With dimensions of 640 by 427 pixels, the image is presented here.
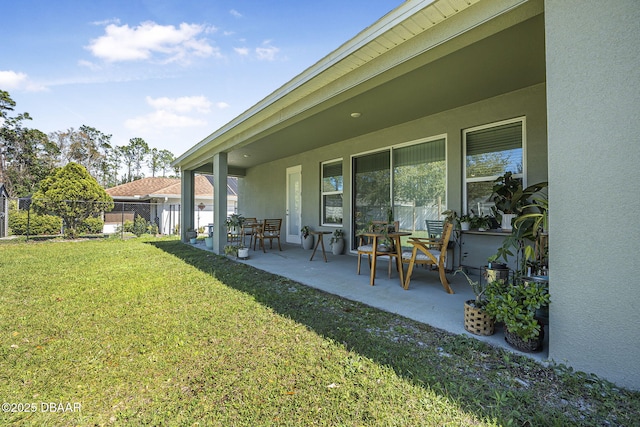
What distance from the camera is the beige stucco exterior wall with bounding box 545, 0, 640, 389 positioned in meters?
1.58

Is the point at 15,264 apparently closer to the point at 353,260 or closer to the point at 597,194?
the point at 353,260

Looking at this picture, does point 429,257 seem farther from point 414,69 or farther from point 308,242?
point 308,242

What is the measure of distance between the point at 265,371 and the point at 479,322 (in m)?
1.71

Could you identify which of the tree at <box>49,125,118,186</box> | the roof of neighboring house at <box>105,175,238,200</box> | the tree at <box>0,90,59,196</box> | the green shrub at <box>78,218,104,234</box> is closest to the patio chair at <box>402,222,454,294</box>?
the green shrub at <box>78,218,104,234</box>

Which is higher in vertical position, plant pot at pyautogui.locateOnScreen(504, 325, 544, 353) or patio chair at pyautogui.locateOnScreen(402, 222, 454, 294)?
patio chair at pyautogui.locateOnScreen(402, 222, 454, 294)

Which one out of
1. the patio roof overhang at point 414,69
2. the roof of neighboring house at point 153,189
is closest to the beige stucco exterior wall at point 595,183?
the patio roof overhang at point 414,69

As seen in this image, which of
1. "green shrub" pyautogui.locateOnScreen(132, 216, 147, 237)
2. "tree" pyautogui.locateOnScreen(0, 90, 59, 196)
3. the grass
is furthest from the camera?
"tree" pyautogui.locateOnScreen(0, 90, 59, 196)

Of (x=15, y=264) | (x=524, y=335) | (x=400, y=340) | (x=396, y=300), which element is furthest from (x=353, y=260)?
(x=15, y=264)

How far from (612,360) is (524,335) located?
1.42 ft

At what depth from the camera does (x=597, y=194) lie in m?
1.67

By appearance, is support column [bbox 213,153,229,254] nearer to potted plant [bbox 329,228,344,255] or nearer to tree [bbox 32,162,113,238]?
potted plant [bbox 329,228,344,255]

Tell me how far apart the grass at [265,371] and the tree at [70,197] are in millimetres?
9574

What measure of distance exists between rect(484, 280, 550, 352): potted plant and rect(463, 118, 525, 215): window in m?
2.31

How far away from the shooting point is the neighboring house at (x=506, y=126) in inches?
63.6
